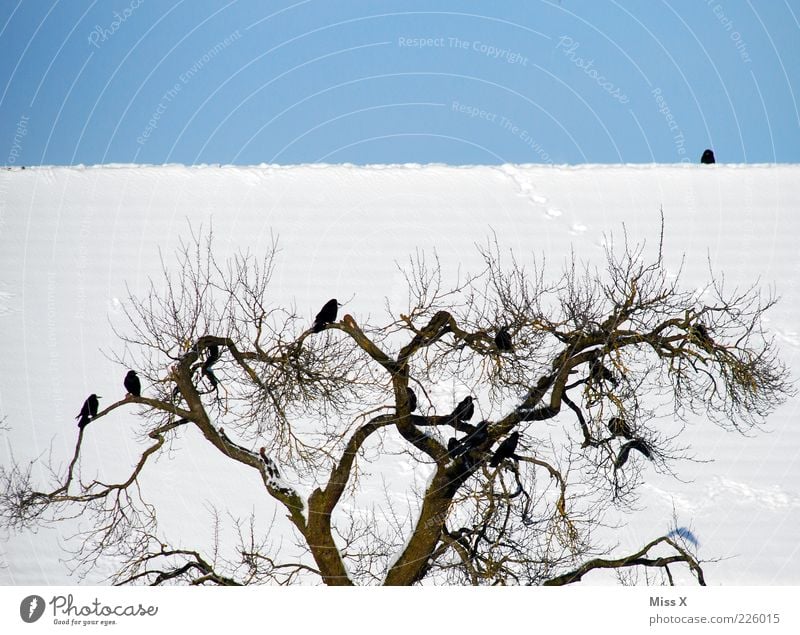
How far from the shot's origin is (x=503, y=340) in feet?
20.7

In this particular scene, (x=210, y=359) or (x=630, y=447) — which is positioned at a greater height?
(x=210, y=359)

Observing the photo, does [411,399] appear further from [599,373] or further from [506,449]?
[599,373]

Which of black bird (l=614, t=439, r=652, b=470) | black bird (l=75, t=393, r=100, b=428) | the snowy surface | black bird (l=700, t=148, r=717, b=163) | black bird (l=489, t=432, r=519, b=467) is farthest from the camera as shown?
black bird (l=700, t=148, r=717, b=163)

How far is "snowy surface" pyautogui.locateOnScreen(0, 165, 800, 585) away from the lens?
11.3 meters

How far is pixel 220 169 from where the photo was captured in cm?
1391

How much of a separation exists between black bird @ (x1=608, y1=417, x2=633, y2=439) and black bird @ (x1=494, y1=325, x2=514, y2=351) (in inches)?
37.0

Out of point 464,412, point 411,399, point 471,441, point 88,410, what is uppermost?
point 88,410

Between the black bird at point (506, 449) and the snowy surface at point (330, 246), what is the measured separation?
4.93 m

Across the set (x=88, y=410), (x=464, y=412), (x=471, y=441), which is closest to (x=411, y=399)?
(x=464, y=412)

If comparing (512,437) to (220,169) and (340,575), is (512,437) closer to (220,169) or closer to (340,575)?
(340,575)

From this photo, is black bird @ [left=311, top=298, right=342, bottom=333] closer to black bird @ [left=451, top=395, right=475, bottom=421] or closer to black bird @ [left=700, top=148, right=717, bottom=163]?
black bird @ [left=451, top=395, right=475, bottom=421]

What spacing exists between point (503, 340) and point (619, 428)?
1.12 metres

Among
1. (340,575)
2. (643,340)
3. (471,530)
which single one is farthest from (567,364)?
(340,575)

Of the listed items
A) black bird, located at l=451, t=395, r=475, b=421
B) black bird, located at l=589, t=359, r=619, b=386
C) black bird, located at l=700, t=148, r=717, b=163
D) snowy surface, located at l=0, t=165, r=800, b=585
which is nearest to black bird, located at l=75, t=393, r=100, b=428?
black bird, located at l=451, t=395, r=475, b=421
